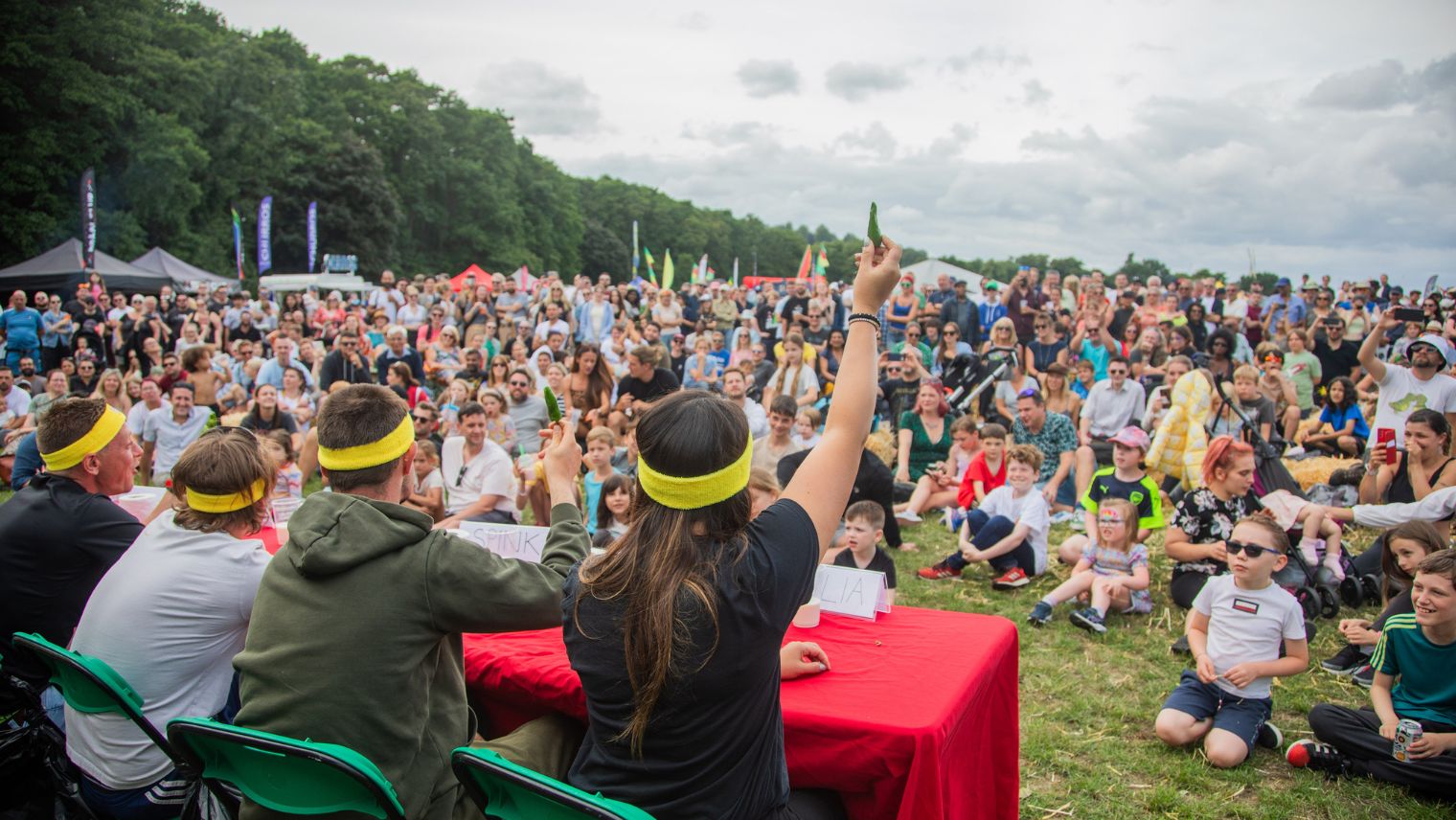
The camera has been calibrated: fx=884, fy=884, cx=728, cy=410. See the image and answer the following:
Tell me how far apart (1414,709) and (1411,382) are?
4385 mm

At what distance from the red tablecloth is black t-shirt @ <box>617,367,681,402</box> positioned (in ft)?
22.1

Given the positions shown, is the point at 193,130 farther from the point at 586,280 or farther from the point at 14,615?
the point at 14,615

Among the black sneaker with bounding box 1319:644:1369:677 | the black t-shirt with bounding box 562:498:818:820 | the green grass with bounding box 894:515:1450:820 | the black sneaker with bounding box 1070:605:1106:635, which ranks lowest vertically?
the green grass with bounding box 894:515:1450:820

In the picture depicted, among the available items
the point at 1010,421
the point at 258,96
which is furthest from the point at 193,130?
the point at 1010,421

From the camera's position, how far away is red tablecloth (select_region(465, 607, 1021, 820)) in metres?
2.29

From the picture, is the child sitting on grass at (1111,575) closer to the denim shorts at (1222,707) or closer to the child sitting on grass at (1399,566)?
the child sitting on grass at (1399,566)

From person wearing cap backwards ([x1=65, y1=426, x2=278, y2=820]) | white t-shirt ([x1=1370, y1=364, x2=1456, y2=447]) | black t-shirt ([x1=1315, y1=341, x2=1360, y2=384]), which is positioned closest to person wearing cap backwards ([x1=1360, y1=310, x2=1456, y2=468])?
white t-shirt ([x1=1370, y1=364, x2=1456, y2=447])

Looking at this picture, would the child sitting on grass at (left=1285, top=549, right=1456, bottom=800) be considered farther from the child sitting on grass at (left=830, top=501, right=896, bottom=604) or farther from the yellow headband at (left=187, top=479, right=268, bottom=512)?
the yellow headband at (left=187, top=479, right=268, bottom=512)

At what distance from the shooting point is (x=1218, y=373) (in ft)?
31.7

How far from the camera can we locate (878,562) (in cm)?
510

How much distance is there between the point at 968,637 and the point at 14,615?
3345 millimetres

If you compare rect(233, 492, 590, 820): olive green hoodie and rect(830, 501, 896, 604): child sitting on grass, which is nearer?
rect(233, 492, 590, 820): olive green hoodie

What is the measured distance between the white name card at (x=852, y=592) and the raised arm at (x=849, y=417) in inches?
45.4

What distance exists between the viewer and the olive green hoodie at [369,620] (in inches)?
86.0
